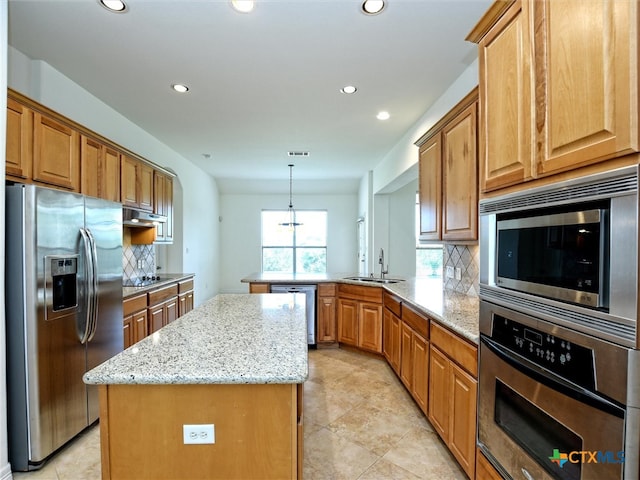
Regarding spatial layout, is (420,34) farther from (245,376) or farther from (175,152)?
(175,152)

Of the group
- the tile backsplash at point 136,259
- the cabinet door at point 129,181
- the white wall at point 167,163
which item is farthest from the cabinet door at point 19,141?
the tile backsplash at point 136,259

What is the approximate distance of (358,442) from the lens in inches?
89.8

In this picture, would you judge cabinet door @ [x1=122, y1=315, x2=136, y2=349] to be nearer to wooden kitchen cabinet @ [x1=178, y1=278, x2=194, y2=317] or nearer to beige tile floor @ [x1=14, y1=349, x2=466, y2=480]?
beige tile floor @ [x1=14, y1=349, x2=466, y2=480]

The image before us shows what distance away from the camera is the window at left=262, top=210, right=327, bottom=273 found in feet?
29.6

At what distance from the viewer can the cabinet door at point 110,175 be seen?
10.1ft

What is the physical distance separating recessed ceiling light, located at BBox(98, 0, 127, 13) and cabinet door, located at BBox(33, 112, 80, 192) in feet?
2.78

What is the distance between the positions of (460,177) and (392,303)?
4.73 feet

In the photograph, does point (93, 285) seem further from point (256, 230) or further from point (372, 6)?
point (256, 230)

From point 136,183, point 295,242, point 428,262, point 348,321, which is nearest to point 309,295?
point 348,321

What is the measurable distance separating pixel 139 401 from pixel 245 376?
406 millimetres

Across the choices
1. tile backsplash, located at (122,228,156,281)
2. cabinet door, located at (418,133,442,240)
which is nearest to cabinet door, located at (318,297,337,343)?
cabinet door, located at (418,133,442,240)

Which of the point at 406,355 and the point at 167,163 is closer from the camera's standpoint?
the point at 406,355

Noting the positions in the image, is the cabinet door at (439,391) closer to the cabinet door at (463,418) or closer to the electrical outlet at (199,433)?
the cabinet door at (463,418)

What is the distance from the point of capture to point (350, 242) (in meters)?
9.02
